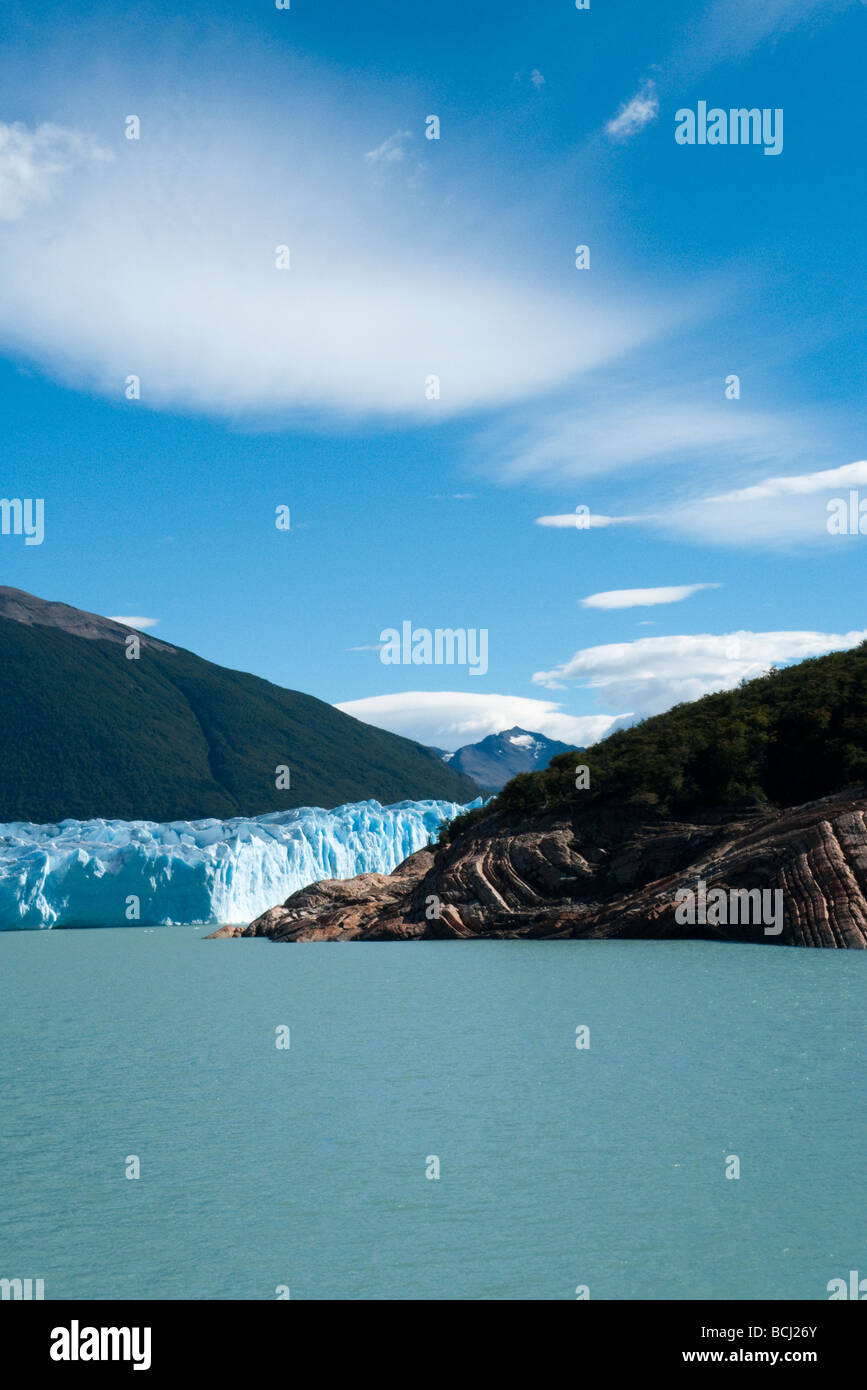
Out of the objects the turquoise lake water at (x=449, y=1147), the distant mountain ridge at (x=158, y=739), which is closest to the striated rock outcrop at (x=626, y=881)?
the turquoise lake water at (x=449, y=1147)

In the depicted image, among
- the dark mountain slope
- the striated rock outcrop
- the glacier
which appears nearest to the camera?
the striated rock outcrop

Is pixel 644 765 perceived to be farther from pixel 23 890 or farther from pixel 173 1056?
pixel 23 890

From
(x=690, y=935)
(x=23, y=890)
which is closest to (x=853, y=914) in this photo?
(x=690, y=935)

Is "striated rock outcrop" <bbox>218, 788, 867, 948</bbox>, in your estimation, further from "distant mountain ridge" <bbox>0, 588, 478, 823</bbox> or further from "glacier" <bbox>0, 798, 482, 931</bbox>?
"distant mountain ridge" <bbox>0, 588, 478, 823</bbox>

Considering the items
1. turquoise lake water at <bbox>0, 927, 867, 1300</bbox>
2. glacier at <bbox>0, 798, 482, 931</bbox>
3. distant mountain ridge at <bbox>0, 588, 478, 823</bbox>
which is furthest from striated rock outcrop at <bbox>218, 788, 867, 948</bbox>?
distant mountain ridge at <bbox>0, 588, 478, 823</bbox>

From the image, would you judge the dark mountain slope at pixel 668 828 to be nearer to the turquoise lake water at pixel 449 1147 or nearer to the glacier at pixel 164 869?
the turquoise lake water at pixel 449 1147
